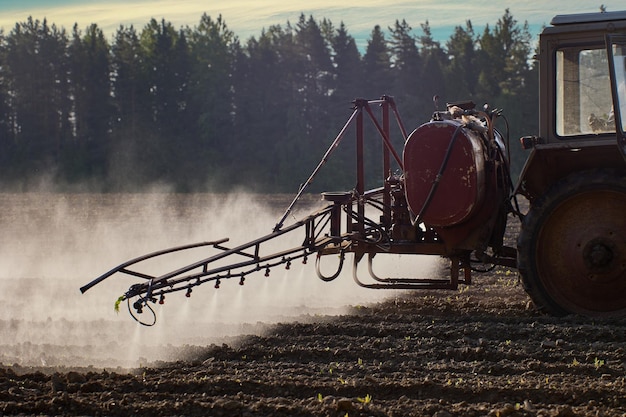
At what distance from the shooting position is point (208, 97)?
5541cm

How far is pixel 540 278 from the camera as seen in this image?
8117 mm

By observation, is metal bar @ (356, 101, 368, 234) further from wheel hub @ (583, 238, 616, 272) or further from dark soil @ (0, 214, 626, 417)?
wheel hub @ (583, 238, 616, 272)

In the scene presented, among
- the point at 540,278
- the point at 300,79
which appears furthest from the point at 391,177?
the point at 300,79

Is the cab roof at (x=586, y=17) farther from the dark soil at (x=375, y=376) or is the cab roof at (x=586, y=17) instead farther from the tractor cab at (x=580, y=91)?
the dark soil at (x=375, y=376)

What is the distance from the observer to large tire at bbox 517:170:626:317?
7.89 metres

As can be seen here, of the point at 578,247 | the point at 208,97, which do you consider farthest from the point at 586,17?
the point at 208,97

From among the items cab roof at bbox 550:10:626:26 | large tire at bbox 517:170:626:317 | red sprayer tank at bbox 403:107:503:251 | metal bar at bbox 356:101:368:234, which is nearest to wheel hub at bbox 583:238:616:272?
large tire at bbox 517:170:626:317

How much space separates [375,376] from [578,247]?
2.63 m

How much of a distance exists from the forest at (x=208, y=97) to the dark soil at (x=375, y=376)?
40859 mm

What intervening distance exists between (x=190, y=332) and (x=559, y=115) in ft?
12.6

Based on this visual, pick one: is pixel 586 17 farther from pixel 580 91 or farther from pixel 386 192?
pixel 386 192

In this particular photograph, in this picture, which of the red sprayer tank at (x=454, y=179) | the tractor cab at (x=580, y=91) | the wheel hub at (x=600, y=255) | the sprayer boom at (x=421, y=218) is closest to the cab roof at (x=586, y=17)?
the tractor cab at (x=580, y=91)

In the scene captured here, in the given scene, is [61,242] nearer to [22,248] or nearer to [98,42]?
[22,248]

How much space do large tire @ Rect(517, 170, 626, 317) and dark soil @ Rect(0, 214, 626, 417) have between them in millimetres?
273
